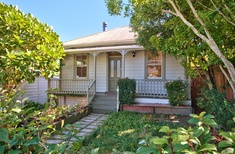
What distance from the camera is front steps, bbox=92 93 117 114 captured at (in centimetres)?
935

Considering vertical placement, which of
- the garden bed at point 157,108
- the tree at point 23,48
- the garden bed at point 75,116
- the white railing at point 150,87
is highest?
the tree at point 23,48

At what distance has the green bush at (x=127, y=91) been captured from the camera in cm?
899

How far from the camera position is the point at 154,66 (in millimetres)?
10250

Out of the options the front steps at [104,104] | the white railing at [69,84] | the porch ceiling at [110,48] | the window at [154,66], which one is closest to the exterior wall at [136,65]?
the window at [154,66]

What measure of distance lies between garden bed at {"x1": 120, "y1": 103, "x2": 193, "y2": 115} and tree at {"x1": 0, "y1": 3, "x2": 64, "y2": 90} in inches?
257

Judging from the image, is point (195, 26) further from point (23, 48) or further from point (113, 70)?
point (113, 70)

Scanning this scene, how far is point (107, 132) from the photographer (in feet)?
19.5

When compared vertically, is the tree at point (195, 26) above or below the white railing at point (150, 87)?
above

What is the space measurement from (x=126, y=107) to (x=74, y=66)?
5.33m

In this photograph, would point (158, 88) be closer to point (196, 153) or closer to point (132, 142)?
point (132, 142)

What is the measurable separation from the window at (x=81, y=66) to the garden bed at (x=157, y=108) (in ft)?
14.4

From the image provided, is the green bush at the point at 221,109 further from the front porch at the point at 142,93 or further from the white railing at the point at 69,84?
the white railing at the point at 69,84

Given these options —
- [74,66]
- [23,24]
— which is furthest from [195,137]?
[74,66]

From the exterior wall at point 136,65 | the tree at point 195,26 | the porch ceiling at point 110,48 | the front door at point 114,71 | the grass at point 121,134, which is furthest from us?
the front door at point 114,71
